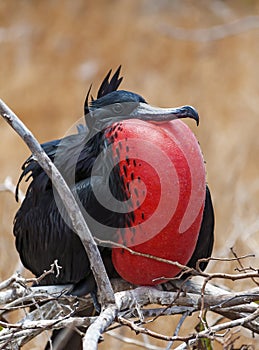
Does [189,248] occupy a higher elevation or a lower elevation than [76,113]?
lower

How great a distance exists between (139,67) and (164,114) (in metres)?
3.67

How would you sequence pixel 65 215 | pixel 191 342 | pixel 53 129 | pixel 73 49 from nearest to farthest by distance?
pixel 191 342, pixel 65 215, pixel 53 129, pixel 73 49

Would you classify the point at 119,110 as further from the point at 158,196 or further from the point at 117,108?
the point at 158,196

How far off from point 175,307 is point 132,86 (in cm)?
341

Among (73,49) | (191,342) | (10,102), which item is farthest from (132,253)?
(73,49)

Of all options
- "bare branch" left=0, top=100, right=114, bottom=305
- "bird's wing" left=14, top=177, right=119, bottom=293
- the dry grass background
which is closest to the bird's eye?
"bird's wing" left=14, top=177, right=119, bottom=293

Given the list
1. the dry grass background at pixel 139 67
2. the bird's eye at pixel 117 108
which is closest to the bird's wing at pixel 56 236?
the bird's eye at pixel 117 108

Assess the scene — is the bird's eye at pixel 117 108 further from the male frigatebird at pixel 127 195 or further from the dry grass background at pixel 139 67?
the dry grass background at pixel 139 67

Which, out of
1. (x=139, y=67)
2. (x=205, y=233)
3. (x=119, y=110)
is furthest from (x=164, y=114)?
(x=139, y=67)

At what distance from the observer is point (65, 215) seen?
4.26 ft

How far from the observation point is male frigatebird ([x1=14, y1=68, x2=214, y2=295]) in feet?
3.73

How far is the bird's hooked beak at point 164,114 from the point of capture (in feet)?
3.86

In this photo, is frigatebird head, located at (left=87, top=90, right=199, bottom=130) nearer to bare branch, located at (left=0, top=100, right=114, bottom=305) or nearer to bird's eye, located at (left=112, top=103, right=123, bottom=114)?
bird's eye, located at (left=112, top=103, right=123, bottom=114)

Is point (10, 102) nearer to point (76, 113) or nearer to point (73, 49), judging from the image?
point (76, 113)
